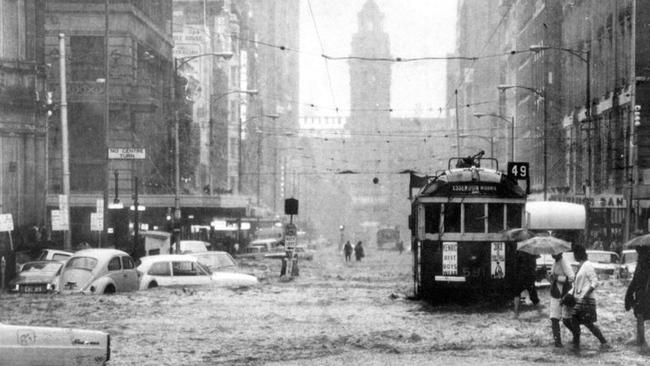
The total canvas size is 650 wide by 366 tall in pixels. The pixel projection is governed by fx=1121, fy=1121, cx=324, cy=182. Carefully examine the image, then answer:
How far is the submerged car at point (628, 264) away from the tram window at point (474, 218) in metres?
13.6

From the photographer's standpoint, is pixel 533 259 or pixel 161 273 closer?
pixel 533 259

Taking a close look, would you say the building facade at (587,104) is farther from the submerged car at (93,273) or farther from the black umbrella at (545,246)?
the black umbrella at (545,246)

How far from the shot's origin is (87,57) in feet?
211

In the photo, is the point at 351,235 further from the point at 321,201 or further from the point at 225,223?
the point at 225,223

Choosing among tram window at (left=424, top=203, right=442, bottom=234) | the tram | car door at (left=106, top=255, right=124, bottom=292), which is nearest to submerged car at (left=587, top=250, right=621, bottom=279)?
the tram

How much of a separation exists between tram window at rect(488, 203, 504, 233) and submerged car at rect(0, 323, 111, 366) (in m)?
13.9

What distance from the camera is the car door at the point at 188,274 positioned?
29859 mm

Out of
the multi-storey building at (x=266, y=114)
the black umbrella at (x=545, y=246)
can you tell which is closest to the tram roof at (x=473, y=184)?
the black umbrella at (x=545, y=246)

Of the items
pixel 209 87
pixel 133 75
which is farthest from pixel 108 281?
pixel 209 87

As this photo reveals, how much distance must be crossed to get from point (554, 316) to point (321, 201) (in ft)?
532

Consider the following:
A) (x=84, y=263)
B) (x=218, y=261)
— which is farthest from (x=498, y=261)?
(x=218, y=261)

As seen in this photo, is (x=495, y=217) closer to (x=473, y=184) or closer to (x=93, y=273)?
(x=473, y=184)

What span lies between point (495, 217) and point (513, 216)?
1.43ft

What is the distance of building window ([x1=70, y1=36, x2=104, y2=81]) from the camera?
6419 cm
